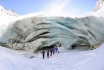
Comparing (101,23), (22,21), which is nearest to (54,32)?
(22,21)

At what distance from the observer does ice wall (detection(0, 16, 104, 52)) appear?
57.7 feet

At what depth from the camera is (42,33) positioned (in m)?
18.8

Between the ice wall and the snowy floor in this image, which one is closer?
the snowy floor

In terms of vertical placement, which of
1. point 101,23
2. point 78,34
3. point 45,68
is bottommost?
point 45,68

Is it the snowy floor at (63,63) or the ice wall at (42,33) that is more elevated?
the ice wall at (42,33)

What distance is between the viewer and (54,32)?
1845 cm

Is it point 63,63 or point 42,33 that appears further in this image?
point 42,33

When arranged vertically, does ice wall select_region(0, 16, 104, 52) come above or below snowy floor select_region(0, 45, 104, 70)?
above

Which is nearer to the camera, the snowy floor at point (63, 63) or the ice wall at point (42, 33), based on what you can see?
the snowy floor at point (63, 63)

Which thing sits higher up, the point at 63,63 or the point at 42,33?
the point at 42,33

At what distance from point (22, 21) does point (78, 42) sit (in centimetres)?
708

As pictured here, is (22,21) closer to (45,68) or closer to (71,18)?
(71,18)

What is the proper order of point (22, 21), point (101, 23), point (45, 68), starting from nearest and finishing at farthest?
1. point (45, 68)
2. point (101, 23)
3. point (22, 21)

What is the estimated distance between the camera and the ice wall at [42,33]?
17578 mm
